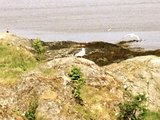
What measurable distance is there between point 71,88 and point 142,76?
769 centimetres

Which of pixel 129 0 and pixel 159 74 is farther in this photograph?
pixel 129 0

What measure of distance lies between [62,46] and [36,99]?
33.7m

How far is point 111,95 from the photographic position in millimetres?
31094

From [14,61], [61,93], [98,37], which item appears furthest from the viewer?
[98,37]

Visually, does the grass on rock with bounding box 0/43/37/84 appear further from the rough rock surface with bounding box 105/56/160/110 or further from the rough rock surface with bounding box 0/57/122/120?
the rough rock surface with bounding box 105/56/160/110

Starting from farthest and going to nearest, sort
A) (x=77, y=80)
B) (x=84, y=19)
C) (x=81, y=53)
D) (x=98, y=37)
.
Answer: (x=84, y=19)
(x=98, y=37)
(x=81, y=53)
(x=77, y=80)

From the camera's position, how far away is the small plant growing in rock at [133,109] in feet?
95.0

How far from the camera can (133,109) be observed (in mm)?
28891

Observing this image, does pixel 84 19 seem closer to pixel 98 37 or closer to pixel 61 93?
pixel 98 37

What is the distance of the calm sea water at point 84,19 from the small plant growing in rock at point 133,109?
32.8m

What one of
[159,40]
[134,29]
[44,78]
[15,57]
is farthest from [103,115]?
[134,29]

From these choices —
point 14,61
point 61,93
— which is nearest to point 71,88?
point 61,93

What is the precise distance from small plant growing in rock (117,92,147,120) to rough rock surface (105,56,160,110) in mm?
3060

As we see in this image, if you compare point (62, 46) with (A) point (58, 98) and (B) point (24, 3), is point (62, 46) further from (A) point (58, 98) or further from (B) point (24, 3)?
(B) point (24, 3)
